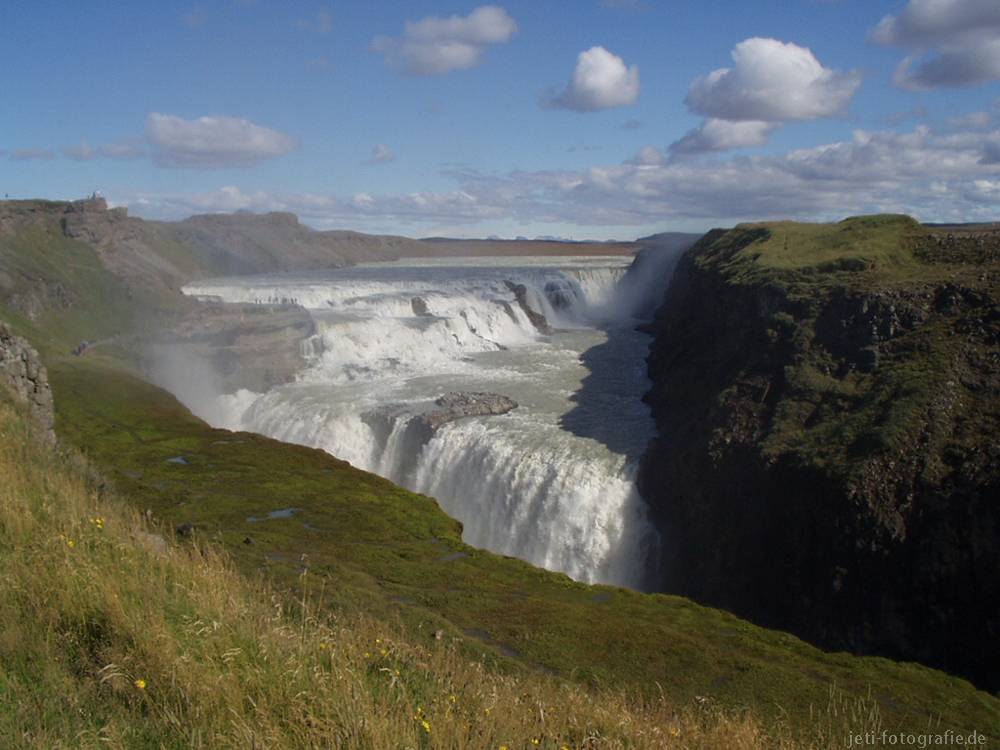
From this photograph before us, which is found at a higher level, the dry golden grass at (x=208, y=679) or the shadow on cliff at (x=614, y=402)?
the dry golden grass at (x=208, y=679)

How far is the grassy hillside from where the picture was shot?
4.09m

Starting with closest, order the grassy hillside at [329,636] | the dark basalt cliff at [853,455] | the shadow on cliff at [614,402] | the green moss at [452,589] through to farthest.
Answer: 1. the grassy hillside at [329,636]
2. the green moss at [452,589]
3. the dark basalt cliff at [853,455]
4. the shadow on cliff at [614,402]

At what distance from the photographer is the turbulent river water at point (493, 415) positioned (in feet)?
75.7

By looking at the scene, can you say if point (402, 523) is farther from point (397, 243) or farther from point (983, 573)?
point (397, 243)

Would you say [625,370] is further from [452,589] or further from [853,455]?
[452,589]

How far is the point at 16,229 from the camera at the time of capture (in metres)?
54.8

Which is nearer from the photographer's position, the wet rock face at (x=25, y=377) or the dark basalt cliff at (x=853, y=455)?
the dark basalt cliff at (x=853, y=455)

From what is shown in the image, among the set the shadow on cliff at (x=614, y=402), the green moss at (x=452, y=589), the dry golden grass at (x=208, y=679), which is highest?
the dry golden grass at (x=208, y=679)

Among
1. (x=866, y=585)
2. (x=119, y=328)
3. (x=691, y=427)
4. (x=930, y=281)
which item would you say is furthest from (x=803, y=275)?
(x=119, y=328)

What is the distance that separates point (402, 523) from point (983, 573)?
42.0 feet

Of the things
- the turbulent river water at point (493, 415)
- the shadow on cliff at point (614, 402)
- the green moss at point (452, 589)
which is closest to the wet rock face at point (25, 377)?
the green moss at point (452, 589)

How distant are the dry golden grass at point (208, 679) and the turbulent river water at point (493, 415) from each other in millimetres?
17208

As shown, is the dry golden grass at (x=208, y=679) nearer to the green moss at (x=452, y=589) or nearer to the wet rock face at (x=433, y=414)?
the green moss at (x=452, y=589)

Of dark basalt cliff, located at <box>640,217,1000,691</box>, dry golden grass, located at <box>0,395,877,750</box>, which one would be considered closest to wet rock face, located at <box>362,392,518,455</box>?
dark basalt cliff, located at <box>640,217,1000,691</box>
